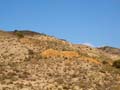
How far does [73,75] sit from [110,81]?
5974mm

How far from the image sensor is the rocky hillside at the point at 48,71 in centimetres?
4641

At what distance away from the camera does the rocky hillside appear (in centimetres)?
4641

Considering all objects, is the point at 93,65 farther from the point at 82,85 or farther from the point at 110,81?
the point at 82,85

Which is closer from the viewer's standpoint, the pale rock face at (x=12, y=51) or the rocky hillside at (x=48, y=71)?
the rocky hillside at (x=48, y=71)

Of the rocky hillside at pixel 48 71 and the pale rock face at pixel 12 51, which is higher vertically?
the pale rock face at pixel 12 51

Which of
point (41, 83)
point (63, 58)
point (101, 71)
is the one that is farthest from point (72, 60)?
point (41, 83)

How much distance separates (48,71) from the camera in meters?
53.0

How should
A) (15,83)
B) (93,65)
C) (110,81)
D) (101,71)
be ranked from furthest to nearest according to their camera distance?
(93,65) < (101,71) < (110,81) < (15,83)

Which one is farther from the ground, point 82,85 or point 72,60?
point 72,60

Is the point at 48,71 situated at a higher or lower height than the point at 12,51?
lower

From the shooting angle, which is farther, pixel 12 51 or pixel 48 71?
pixel 12 51

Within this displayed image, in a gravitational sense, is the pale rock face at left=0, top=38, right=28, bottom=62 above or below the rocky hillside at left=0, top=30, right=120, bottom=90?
above

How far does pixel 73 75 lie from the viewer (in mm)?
51750

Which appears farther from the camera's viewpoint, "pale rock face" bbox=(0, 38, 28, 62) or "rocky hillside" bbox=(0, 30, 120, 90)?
"pale rock face" bbox=(0, 38, 28, 62)
